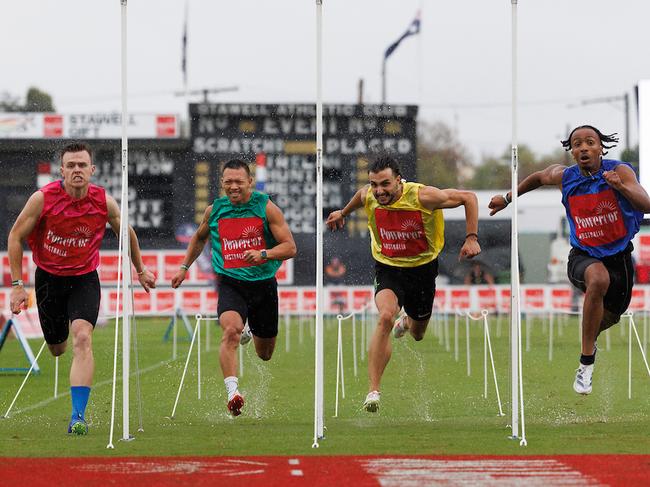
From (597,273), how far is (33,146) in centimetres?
2471

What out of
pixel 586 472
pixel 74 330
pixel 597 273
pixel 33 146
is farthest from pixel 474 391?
pixel 33 146

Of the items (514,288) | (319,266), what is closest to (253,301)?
(319,266)

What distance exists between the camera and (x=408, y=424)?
12602 millimetres

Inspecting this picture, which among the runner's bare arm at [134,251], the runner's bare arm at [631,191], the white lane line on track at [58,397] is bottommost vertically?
the white lane line on track at [58,397]

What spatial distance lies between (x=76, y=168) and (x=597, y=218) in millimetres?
4563

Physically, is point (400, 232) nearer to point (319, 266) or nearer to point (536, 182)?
point (536, 182)

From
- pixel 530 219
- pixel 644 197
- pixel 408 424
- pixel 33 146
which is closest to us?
pixel 644 197

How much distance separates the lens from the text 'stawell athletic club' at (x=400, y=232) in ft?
40.1

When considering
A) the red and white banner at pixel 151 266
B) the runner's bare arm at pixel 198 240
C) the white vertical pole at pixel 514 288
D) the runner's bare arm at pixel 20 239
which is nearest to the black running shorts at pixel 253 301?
the runner's bare arm at pixel 198 240

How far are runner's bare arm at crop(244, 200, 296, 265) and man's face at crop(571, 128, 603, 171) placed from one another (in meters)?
2.60

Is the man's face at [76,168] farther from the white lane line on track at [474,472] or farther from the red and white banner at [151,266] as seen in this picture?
the red and white banner at [151,266]

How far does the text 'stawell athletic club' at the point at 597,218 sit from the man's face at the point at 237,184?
2.89 metres

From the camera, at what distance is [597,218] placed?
38.9 ft

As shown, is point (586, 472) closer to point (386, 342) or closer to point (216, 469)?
point (216, 469)
